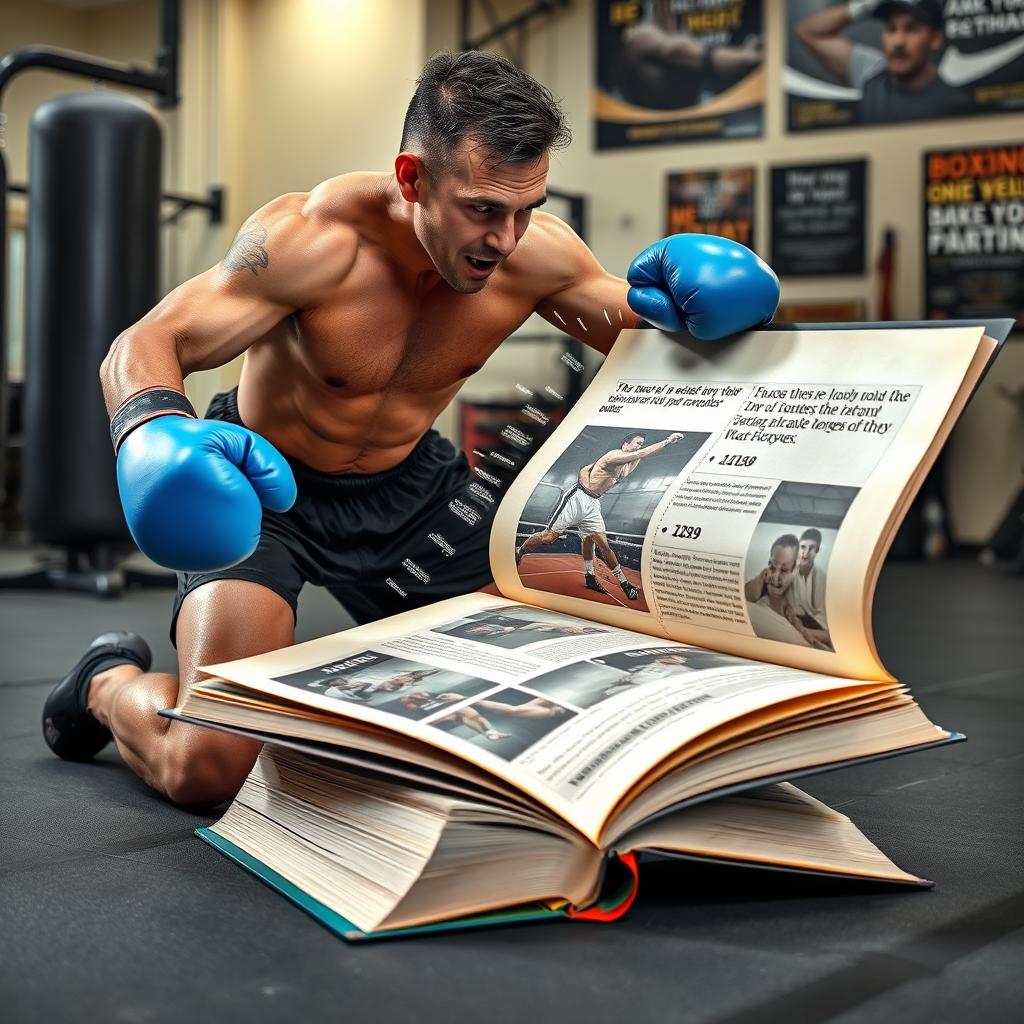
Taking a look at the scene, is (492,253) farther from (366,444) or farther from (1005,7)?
(1005,7)

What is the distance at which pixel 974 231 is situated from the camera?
5977mm

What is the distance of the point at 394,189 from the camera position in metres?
1.47

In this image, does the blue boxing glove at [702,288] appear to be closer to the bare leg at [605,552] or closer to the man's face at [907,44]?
the bare leg at [605,552]

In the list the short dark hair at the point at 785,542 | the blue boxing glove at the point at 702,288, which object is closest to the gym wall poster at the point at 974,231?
the blue boxing glove at the point at 702,288

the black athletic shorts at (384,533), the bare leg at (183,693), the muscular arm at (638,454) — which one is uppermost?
the muscular arm at (638,454)

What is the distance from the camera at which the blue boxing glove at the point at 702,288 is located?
4.09 ft

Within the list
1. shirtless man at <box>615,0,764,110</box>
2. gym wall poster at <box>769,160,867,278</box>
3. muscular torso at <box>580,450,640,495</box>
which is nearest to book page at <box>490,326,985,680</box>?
muscular torso at <box>580,450,640,495</box>

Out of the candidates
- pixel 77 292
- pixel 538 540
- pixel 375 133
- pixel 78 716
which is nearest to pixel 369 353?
pixel 538 540

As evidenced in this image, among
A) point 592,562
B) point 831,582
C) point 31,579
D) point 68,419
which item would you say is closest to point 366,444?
point 592,562

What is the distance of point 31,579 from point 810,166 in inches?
162

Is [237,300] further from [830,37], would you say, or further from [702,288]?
[830,37]

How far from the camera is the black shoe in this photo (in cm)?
157

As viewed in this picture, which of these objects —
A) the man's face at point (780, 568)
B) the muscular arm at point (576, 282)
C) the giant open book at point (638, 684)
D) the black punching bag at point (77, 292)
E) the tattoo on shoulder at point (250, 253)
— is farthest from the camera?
the black punching bag at point (77, 292)

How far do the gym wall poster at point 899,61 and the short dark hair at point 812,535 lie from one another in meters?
5.55
